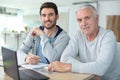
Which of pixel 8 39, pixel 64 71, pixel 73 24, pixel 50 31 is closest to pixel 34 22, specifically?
pixel 8 39

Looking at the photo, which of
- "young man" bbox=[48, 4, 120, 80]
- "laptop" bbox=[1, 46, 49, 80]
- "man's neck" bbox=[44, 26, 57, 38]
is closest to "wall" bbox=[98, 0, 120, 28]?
"man's neck" bbox=[44, 26, 57, 38]

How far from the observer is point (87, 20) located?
4.89ft

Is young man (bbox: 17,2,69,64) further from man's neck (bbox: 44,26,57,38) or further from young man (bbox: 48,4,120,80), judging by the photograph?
young man (bbox: 48,4,120,80)

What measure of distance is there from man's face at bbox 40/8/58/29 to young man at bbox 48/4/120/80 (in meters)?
0.37

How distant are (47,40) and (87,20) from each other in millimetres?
429

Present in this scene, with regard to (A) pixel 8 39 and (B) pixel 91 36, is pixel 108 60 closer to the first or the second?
(B) pixel 91 36

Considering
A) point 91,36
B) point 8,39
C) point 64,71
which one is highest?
point 91,36

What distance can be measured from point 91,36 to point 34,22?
8.61 meters

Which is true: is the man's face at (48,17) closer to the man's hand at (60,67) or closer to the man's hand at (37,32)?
the man's hand at (37,32)

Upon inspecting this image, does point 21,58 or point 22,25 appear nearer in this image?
point 21,58

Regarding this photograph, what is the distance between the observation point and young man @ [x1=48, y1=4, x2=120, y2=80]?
133 centimetres

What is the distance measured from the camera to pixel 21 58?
1685mm

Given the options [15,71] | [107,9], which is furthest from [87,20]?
[107,9]

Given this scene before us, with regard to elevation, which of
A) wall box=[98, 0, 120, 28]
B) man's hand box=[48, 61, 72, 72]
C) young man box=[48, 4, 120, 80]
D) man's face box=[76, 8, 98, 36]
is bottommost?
man's hand box=[48, 61, 72, 72]
